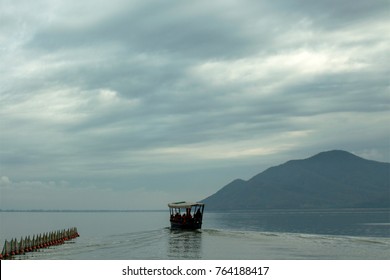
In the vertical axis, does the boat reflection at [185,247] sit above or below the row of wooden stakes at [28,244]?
below

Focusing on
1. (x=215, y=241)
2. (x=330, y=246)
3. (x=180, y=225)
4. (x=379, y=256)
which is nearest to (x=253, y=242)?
(x=215, y=241)

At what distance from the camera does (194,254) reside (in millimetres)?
53250

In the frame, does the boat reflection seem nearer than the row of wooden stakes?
Yes

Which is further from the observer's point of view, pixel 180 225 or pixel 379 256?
pixel 180 225

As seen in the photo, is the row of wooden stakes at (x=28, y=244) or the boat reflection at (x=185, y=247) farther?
the row of wooden stakes at (x=28, y=244)

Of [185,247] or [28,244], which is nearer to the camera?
[185,247]

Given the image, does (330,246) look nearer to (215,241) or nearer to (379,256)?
(379,256)

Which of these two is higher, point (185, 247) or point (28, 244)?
point (28, 244)

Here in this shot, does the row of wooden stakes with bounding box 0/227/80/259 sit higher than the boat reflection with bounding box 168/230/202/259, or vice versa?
the row of wooden stakes with bounding box 0/227/80/259
